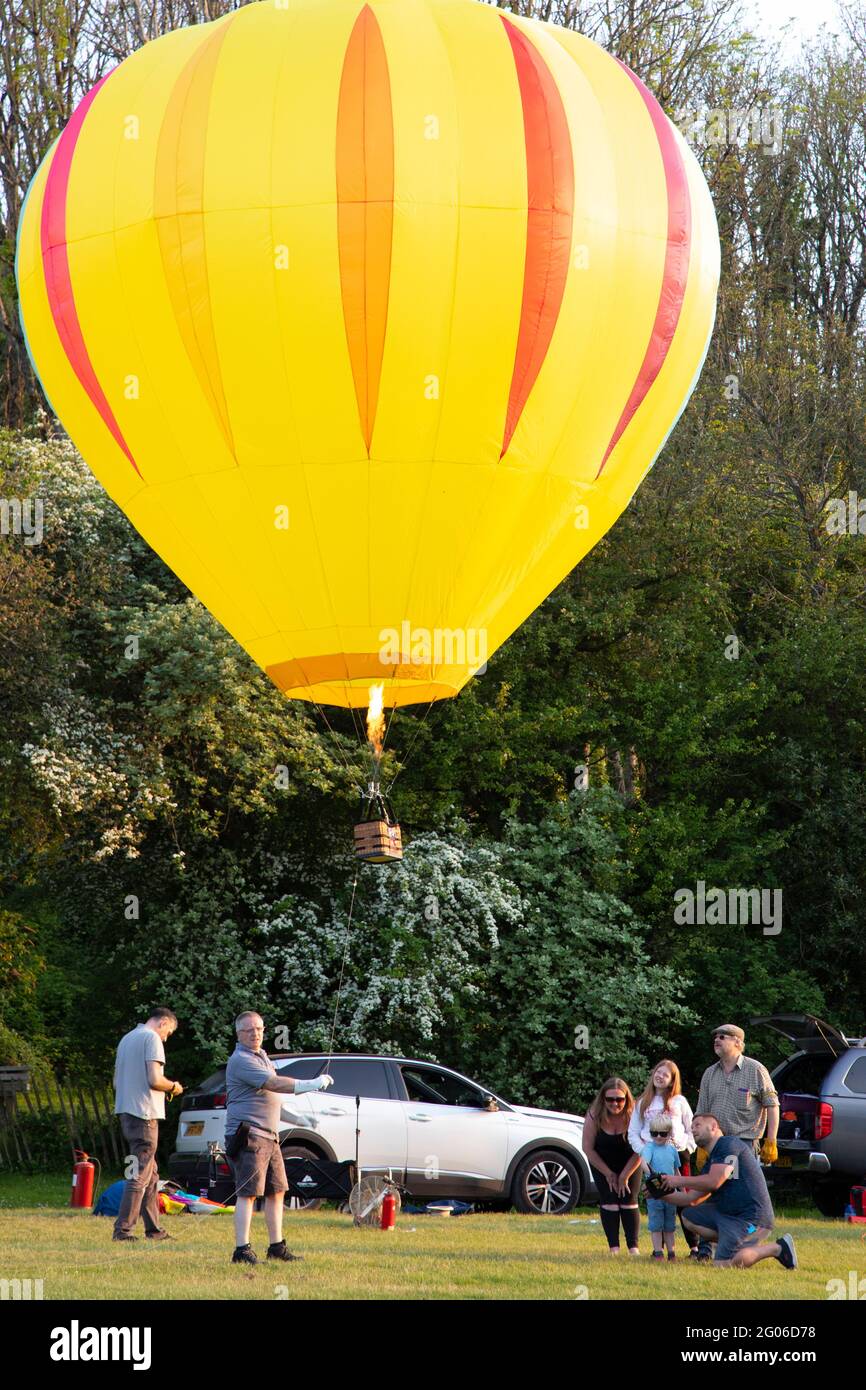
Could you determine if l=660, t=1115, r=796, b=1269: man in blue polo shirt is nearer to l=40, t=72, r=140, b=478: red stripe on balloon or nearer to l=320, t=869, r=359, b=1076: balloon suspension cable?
l=40, t=72, r=140, b=478: red stripe on balloon

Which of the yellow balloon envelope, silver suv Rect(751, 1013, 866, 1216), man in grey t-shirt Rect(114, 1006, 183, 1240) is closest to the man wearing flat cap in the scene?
man in grey t-shirt Rect(114, 1006, 183, 1240)

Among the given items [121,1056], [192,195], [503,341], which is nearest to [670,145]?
[503,341]

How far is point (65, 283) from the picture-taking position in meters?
13.6

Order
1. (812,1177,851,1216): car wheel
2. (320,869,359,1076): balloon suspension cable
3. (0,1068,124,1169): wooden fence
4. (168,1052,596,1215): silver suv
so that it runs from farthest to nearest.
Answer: (0,1068,124,1169): wooden fence
(320,869,359,1076): balloon suspension cable
(812,1177,851,1216): car wheel
(168,1052,596,1215): silver suv

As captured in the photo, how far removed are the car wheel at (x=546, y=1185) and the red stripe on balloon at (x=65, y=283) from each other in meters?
7.53

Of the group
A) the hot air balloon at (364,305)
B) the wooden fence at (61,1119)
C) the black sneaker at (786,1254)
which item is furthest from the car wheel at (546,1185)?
the wooden fence at (61,1119)

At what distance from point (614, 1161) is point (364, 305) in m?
6.30

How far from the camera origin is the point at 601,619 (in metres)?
25.4

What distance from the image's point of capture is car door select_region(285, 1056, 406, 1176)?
15828mm

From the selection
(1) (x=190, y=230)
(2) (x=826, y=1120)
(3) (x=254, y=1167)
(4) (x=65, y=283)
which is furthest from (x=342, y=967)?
(1) (x=190, y=230)

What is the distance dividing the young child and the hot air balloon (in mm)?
4118

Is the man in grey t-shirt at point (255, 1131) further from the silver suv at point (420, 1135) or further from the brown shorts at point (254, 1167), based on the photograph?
the silver suv at point (420, 1135)

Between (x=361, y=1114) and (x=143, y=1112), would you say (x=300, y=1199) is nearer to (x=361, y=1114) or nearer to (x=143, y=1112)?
(x=361, y=1114)

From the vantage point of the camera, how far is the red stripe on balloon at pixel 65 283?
13562 mm
